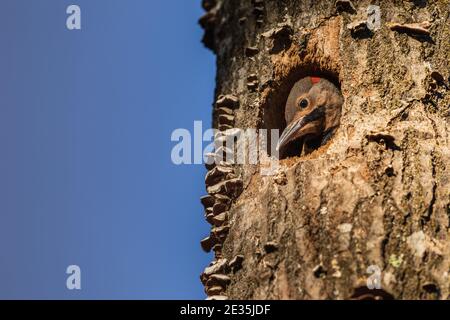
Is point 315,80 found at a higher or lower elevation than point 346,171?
higher

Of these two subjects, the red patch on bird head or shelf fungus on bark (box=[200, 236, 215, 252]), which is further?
the red patch on bird head

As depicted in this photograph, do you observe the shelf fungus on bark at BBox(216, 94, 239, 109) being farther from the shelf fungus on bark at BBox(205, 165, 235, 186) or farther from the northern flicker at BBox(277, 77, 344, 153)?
the shelf fungus on bark at BBox(205, 165, 235, 186)

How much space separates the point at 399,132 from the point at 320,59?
763mm

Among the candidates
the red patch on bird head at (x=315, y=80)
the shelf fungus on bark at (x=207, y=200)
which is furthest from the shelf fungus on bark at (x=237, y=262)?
the red patch on bird head at (x=315, y=80)

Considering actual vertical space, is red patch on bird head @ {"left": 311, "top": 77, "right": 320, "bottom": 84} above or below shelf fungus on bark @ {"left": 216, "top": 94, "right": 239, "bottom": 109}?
above

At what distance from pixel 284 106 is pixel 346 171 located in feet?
3.18

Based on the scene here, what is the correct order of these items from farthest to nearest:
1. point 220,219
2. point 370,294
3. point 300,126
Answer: point 300,126 < point 220,219 < point 370,294

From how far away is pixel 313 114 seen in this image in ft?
14.5

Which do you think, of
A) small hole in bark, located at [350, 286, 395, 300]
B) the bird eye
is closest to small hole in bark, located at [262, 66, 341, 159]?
the bird eye

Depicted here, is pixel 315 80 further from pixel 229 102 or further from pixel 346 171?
pixel 346 171

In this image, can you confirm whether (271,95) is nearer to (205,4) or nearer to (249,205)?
(249,205)

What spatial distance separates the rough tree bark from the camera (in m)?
3.47

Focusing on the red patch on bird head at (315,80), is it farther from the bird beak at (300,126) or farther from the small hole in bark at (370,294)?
the small hole in bark at (370,294)

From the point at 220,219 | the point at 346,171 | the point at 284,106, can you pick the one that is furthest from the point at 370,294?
the point at 284,106
